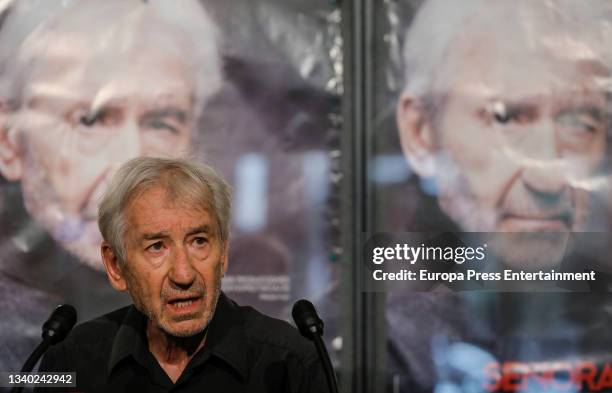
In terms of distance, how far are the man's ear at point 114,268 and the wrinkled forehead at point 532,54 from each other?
1097 mm

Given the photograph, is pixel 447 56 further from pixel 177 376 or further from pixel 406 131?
pixel 177 376

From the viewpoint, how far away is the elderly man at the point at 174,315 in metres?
1.58

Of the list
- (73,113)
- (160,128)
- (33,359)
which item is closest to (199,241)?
(33,359)

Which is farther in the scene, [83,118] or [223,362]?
[83,118]

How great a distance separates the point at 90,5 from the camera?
2.32 meters

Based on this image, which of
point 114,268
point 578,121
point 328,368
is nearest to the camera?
point 328,368

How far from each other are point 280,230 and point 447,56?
68 cm

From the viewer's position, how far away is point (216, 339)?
5.58 feet

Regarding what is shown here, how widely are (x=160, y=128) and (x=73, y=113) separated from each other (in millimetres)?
249

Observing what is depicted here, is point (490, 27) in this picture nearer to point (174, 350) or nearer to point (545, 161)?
point (545, 161)

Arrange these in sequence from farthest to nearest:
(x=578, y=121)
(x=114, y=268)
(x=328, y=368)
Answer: (x=578, y=121) < (x=114, y=268) < (x=328, y=368)

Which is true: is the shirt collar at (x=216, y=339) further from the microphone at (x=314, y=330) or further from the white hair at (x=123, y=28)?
the white hair at (x=123, y=28)

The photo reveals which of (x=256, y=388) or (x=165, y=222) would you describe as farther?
(x=256, y=388)

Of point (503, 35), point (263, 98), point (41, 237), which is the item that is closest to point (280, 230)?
point (263, 98)
